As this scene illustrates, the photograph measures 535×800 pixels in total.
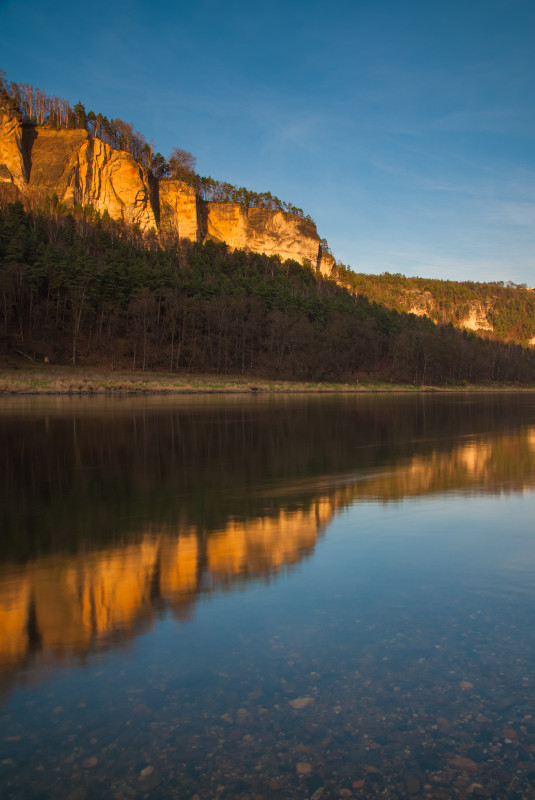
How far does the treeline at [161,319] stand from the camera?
70688 millimetres

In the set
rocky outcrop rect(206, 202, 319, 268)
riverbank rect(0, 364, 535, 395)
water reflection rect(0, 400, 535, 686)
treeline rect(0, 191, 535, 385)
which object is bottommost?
water reflection rect(0, 400, 535, 686)

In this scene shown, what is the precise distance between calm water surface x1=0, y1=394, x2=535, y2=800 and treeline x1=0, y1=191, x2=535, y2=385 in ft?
195

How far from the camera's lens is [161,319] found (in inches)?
3113

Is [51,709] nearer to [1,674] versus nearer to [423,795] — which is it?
[1,674]

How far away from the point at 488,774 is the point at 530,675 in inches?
38.7

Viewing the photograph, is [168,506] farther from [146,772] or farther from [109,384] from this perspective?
[109,384]

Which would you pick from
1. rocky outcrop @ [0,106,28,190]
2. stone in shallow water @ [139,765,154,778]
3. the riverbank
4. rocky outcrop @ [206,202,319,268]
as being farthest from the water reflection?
rocky outcrop @ [206,202,319,268]

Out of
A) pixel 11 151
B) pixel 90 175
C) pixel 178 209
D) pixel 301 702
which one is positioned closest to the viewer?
pixel 301 702

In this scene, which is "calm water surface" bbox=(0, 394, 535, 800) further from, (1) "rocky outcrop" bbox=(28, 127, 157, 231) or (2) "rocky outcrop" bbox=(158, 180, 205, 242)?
(2) "rocky outcrop" bbox=(158, 180, 205, 242)

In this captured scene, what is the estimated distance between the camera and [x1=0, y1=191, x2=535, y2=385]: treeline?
70688 millimetres

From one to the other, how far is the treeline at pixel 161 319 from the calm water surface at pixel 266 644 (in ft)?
195

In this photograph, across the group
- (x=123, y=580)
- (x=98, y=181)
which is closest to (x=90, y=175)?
(x=98, y=181)

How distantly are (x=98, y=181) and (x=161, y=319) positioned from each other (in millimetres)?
53196

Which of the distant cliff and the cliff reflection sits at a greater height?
the distant cliff
